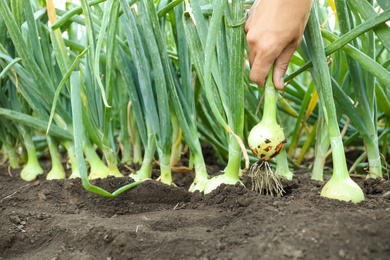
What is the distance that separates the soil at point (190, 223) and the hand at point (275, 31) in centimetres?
30

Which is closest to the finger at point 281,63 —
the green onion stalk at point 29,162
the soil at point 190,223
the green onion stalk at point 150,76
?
the soil at point 190,223

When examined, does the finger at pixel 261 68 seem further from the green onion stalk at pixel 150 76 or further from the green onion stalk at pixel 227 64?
the green onion stalk at pixel 150 76

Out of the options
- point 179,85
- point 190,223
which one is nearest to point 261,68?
point 190,223

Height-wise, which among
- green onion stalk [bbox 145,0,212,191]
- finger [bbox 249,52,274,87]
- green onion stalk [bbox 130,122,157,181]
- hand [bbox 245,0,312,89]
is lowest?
green onion stalk [bbox 130,122,157,181]

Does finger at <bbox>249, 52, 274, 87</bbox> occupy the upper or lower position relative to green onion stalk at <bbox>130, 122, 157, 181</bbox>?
upper

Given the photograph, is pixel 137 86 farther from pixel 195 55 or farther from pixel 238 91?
pixel 238 91

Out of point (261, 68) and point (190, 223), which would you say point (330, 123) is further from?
point (190, 223)

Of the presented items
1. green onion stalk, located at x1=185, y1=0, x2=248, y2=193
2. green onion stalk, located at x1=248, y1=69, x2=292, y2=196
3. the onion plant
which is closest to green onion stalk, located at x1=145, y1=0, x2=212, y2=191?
the onion plant

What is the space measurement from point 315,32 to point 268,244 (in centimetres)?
53

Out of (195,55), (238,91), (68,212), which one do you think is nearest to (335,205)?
(238,91)

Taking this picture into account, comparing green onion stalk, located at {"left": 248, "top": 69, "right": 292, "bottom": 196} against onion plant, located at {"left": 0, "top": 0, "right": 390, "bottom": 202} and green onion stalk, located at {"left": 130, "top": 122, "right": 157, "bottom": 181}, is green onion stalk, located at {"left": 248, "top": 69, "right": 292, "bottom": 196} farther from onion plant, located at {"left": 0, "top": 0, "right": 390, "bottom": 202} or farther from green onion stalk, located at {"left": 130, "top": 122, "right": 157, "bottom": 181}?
green onion stalk, located at {"left": 130, "top": 122, "right": 157, "bottom": 181}

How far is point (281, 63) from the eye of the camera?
1.18m

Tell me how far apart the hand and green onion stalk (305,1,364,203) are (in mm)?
95

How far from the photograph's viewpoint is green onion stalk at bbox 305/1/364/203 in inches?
46.9
